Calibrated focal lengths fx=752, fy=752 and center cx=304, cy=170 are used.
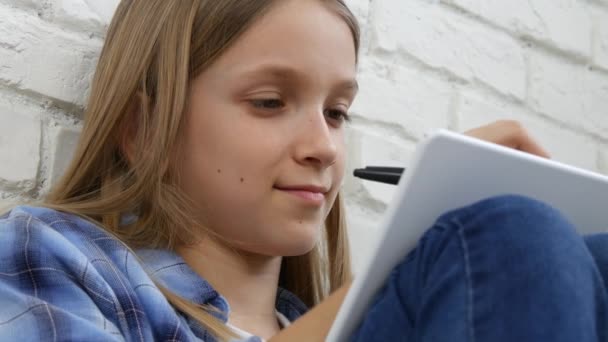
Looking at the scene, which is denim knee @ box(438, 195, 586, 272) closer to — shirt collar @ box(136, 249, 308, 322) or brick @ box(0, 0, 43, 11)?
shirt collar @ box(136, 249, 308, 322)

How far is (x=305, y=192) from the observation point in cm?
78

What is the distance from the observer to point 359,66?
42.7 inches

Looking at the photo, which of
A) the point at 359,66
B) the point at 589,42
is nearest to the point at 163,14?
the point at 359,66

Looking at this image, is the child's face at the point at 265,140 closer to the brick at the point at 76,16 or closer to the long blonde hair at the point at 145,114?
the long blonde hair at the point at 145,114

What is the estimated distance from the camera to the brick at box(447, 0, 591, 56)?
4.02 ft

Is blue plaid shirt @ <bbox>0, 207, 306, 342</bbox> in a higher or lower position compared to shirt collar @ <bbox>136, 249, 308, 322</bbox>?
higher

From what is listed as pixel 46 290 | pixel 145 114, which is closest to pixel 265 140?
pixel 145 114

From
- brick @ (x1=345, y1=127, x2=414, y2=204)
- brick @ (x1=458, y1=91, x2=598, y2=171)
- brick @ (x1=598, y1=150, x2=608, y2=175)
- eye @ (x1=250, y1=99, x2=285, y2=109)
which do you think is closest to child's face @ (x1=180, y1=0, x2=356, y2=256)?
eye @ (x1=250, y1=99, x2=285, y2=109)

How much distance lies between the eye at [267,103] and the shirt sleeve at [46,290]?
0.24 m

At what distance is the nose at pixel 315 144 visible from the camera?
30.3 inches

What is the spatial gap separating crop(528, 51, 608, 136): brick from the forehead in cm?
52

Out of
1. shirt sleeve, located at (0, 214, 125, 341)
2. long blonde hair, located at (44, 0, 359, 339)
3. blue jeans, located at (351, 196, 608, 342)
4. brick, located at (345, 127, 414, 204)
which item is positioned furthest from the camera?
brick, located at (345, 127, 414, 204)

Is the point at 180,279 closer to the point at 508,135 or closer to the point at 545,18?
the point at 508,135

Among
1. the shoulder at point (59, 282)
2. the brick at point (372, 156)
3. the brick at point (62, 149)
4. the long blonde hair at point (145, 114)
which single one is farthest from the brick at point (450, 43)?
the shoulder at point (59, 282)
